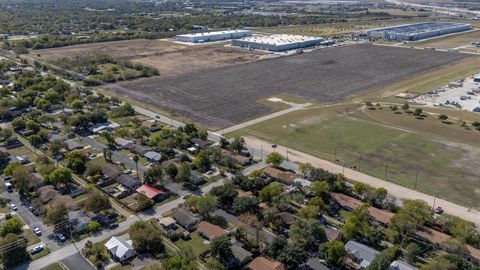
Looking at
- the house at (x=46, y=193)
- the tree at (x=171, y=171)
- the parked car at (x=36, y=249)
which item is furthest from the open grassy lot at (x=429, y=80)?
the parked car at (x=36, y=249)

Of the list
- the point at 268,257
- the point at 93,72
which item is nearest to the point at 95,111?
the point at 93,72

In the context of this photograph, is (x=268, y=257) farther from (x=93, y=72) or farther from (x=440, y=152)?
(x=93, y=72)

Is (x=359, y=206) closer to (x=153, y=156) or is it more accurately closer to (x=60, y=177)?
(x=153, y=156)

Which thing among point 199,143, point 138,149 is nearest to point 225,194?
point 199,143

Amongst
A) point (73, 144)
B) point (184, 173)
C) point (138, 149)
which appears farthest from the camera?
point (73, 144)

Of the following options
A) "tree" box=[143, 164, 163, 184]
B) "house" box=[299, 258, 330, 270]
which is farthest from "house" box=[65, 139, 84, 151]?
"house" box=[299, 258, 330, 270]
